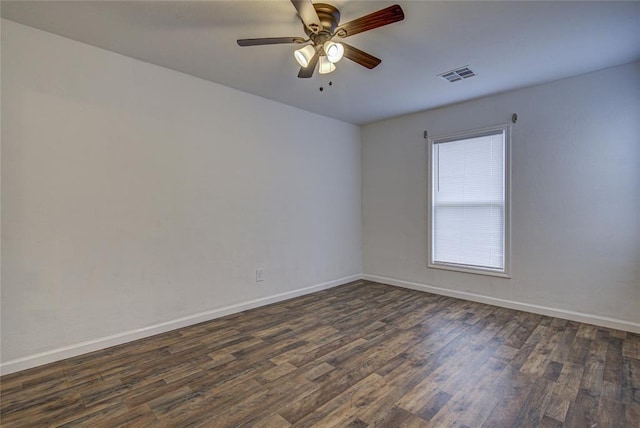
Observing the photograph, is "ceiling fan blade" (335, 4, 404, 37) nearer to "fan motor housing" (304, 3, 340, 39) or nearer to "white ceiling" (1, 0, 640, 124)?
"fan motor housing" (304, 3, 340, 39)

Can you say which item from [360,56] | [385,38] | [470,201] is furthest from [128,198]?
[470,201]

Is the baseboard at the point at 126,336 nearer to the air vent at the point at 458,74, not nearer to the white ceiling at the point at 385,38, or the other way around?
the white ceiling at the point at 385,38

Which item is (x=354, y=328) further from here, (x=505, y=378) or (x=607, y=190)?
(x=607, y=190)

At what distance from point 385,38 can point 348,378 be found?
101 inches

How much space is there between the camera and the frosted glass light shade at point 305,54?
6.97 feet

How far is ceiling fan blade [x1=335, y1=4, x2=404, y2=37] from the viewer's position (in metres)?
1.74

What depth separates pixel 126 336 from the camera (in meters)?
2.70

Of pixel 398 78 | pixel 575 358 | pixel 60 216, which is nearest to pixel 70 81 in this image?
pixel 60 216

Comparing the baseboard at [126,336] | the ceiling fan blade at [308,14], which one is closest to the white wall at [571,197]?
the baseboard at [126,336]

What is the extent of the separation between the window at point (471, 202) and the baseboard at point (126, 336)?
2134 mm

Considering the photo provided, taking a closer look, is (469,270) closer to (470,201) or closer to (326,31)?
(470,201)

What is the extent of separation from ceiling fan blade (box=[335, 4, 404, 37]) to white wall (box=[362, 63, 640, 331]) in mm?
2468

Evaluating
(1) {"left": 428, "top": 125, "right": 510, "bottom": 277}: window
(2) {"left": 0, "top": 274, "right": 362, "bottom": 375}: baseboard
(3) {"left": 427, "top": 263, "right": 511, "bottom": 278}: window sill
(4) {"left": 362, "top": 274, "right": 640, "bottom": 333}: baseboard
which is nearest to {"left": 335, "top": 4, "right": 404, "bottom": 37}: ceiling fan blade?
(1) {"left": 428, "top": 125, "right": 510, "bottom": 277}: window

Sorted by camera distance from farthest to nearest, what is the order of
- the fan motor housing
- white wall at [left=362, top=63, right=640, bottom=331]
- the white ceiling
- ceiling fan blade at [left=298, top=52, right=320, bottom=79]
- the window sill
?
the window sill < white wall at [left=362, top=63, right=640, bottom=331] < ceiling fan blade at [left=298, top=52, right=320, bottom=79] < the white ceiling < the fan motor housing
